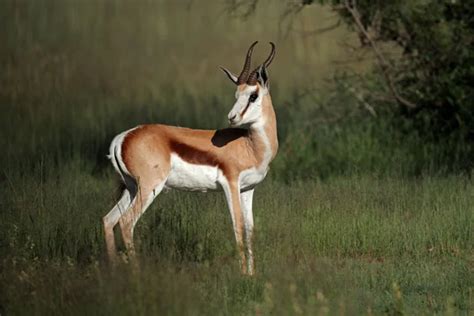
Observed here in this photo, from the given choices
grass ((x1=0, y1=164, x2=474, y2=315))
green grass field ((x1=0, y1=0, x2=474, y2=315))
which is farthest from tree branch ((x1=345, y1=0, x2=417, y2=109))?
grass ((x1=0, y1=164, x2=474, y2=315))

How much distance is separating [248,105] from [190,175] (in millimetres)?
617

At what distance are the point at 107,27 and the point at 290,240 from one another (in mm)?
12315

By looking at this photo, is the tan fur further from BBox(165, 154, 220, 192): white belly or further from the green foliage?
the green foliage

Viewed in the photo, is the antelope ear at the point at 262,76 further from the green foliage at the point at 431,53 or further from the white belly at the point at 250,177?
the green foliage at the point at 431,53

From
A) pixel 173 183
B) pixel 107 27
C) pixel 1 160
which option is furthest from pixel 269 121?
pixel 107 27

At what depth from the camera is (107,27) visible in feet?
62.0

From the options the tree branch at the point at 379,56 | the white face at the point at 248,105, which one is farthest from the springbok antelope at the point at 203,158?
the tree branch at the point at 379,56

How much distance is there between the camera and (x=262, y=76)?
7.32 m

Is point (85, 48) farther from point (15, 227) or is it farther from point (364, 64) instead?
point (15, 227)

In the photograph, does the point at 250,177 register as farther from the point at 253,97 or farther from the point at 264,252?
the point at 264,252

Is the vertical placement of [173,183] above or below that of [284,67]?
above

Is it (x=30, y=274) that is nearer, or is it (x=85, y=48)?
(x=30, y=274)

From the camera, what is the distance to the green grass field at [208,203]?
231 inches

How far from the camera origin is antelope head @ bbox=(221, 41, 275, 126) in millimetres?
7223
